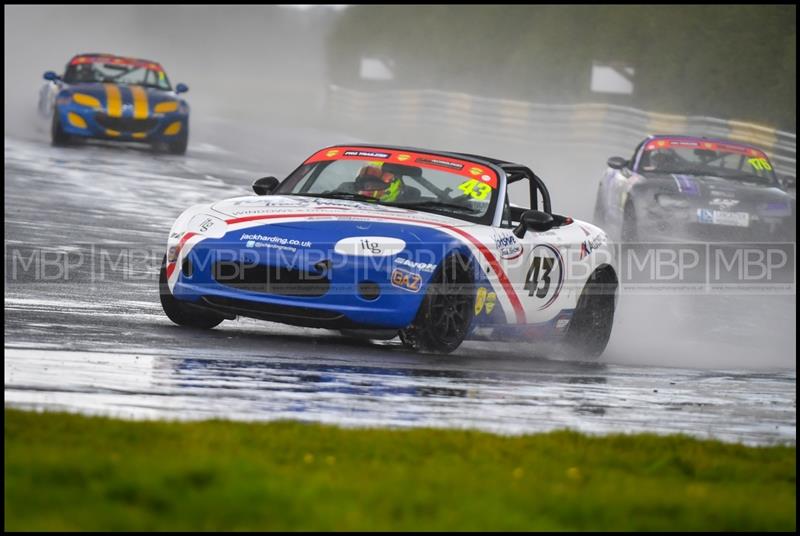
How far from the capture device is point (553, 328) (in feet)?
36.7

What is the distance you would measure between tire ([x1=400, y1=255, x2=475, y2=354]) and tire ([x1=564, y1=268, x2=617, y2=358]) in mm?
1838

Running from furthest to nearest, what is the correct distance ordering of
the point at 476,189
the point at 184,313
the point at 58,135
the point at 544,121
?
the point at 544,121
the point at 58,135
the point at 476,189
the point at 184,313

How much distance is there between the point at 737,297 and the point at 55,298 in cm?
829

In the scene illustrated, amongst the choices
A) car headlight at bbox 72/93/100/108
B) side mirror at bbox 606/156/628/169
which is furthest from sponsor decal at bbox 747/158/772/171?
car headlight at bbox 72/93/100/108

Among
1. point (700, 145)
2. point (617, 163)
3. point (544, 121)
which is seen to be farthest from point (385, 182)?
point (544, 121)

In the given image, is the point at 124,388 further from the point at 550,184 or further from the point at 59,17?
the point at 59,17

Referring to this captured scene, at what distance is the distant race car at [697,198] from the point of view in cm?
1727

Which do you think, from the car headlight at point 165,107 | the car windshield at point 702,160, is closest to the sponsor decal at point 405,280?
Answer: the car windshield at point 702,160

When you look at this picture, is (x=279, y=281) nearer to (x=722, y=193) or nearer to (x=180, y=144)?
(x=722, y=193)

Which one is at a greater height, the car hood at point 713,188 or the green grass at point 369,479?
the car hood at point 713,188

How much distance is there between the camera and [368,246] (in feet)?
31.1

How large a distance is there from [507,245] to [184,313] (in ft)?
7.16

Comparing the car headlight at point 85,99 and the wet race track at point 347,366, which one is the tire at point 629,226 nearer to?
the wet race track at point 347,366

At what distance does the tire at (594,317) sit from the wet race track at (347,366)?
0.17 meters
